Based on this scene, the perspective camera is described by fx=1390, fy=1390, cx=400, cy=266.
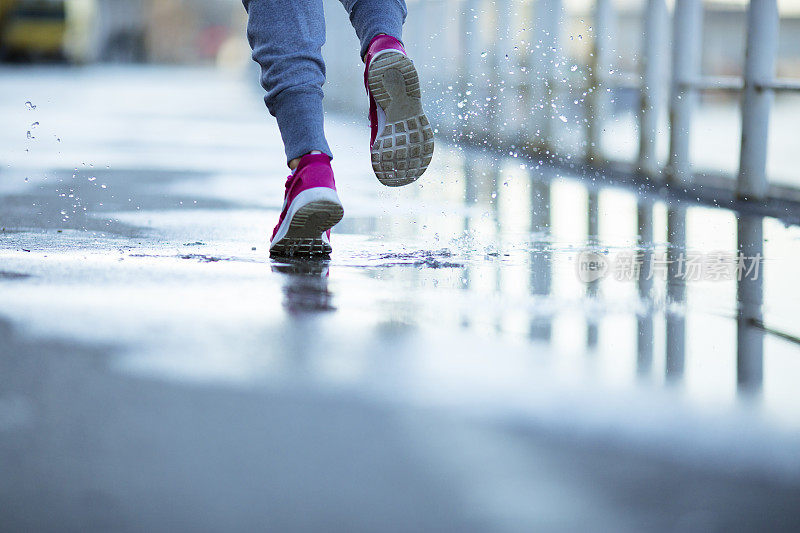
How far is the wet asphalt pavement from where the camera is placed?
1.44m

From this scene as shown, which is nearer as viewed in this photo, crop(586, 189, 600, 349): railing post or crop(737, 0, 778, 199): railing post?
crop(586, 189, 600, 349): railing post

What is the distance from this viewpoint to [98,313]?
2467 millimetres

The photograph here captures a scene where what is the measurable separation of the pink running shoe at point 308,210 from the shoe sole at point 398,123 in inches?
5.5

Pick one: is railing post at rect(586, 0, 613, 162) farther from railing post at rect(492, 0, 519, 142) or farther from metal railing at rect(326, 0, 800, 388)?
railing post at rect(492, 0, 519, 142)

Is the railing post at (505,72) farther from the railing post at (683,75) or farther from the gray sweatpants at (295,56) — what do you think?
the gray sweatpants at (295,56)

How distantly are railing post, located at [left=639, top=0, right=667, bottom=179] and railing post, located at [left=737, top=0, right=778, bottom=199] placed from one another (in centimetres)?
150

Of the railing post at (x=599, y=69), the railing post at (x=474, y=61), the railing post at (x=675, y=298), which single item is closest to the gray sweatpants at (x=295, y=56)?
the railing post at (x=675, y=298)

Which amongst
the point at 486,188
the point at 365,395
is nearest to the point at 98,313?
the point at 365,395

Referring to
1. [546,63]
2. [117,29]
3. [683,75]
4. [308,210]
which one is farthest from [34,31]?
[308,210]

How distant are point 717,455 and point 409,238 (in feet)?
7.59

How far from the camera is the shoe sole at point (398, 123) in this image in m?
3.16

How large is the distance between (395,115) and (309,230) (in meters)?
0.33

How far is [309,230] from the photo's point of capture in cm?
324
